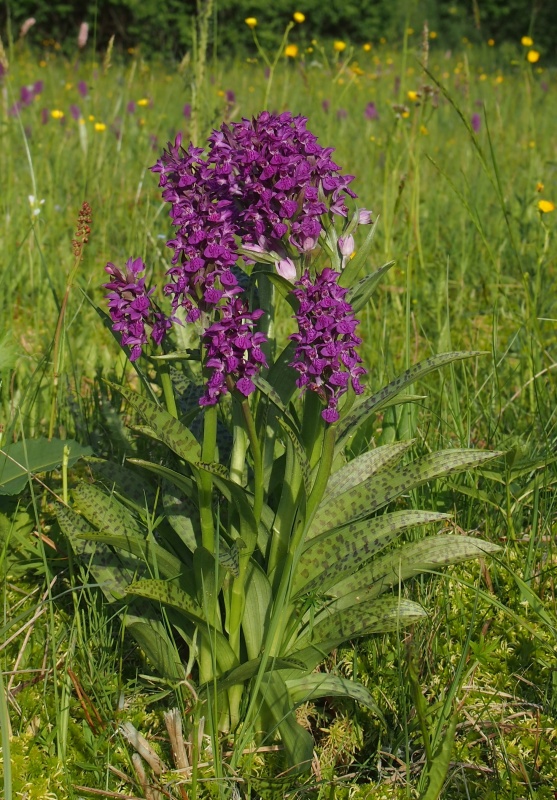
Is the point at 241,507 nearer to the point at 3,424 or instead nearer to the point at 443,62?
the point at 3,424

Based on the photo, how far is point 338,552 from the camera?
1353 mm

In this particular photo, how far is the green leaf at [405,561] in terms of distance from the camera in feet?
4.64

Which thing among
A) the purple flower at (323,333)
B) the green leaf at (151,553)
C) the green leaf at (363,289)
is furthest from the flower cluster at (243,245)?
the green leaf at (151,553)

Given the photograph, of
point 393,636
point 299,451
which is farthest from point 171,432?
point 393,636

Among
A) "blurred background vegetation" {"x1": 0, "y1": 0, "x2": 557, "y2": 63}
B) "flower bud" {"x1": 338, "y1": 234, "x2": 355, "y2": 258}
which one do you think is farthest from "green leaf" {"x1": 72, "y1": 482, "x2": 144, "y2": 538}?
"blurred background vegetation" {"x1": 0, "y1": 0, "x2": 557, "y2": 63}

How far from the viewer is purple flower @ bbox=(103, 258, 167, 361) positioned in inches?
46.3

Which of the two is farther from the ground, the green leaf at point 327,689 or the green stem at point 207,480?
the green stem at point 207,480

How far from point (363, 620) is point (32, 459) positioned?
0.73 metres

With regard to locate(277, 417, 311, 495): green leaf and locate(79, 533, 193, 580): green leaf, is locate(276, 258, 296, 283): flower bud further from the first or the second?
locate(79, 533, 193, 580): green leaf

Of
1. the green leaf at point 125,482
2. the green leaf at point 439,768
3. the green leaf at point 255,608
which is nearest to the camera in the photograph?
the green leaf at point 439,768

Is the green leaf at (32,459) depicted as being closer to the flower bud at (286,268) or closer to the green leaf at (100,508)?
the green leaf at (100,508)

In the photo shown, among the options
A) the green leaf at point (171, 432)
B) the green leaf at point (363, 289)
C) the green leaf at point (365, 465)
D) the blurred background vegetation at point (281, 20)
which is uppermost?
the blurred background vegetation at point (281, 20)

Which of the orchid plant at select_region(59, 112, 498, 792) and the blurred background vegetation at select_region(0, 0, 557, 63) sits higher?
the blurred background vegetation at select_region(0, 0, 557, 63)

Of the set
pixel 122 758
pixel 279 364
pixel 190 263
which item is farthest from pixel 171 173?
pixel 122 758
